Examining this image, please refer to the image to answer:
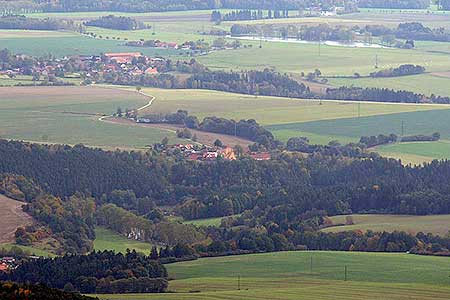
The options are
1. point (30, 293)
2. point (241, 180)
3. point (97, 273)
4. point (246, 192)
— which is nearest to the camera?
point (30, 293)

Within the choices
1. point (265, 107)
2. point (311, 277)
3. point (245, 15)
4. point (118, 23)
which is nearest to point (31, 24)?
point (118, 23)

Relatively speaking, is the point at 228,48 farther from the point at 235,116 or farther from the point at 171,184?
the point at 171,184

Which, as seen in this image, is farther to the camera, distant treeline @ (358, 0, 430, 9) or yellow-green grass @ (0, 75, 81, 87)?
distant treeline @ (358, 0, 430, 9)

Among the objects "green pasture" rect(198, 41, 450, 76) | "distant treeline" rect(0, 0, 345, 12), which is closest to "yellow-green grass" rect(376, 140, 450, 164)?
"green pasture" rect(198, 41, 450, 76)

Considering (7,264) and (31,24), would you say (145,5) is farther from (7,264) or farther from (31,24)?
(7,264)

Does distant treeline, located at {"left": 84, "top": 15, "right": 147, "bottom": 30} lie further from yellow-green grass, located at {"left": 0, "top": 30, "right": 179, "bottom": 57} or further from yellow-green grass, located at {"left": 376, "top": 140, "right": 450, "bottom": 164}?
yellow-green grass, located at {"left": 376, "top": 140, "right": 450, "bottom": 164}
